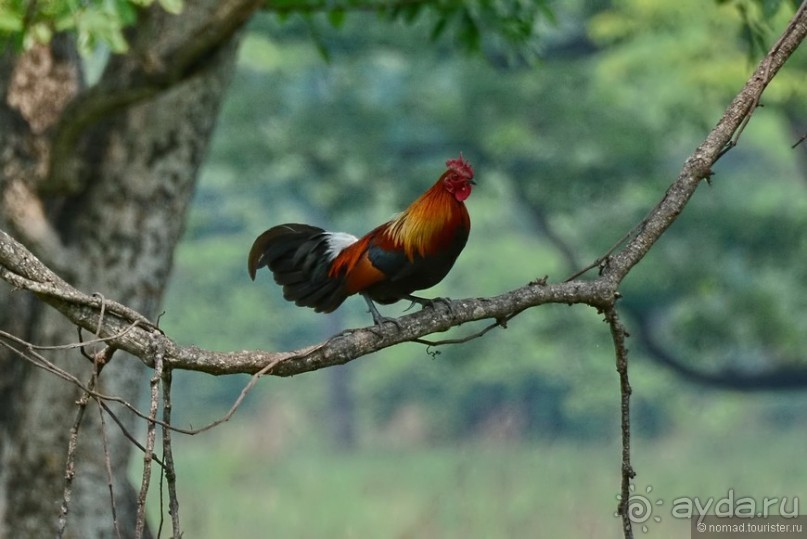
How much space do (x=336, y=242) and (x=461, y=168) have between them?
1.61 ft

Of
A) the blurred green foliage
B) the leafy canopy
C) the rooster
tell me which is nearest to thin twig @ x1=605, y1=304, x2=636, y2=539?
the rooster

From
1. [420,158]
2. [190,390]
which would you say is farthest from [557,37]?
[190,390]

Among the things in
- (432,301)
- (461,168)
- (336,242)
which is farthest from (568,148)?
(432,301)

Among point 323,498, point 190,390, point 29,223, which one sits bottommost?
point 29,223

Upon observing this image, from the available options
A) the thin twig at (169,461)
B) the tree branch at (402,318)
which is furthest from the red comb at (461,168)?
the thin twig at (169,461)

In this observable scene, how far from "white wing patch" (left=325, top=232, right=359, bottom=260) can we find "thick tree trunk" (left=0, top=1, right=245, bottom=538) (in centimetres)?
106

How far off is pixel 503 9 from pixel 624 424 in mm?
3160

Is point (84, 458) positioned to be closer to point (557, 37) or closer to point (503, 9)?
point (503, 9)

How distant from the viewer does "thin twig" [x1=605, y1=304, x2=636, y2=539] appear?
2.96 metres

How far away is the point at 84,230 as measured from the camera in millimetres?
4961

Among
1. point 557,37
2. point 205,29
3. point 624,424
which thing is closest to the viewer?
point 624,424

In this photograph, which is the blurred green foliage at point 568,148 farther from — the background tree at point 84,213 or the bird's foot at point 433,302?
the bird's foot at point 433,302

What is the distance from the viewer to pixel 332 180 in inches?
524
